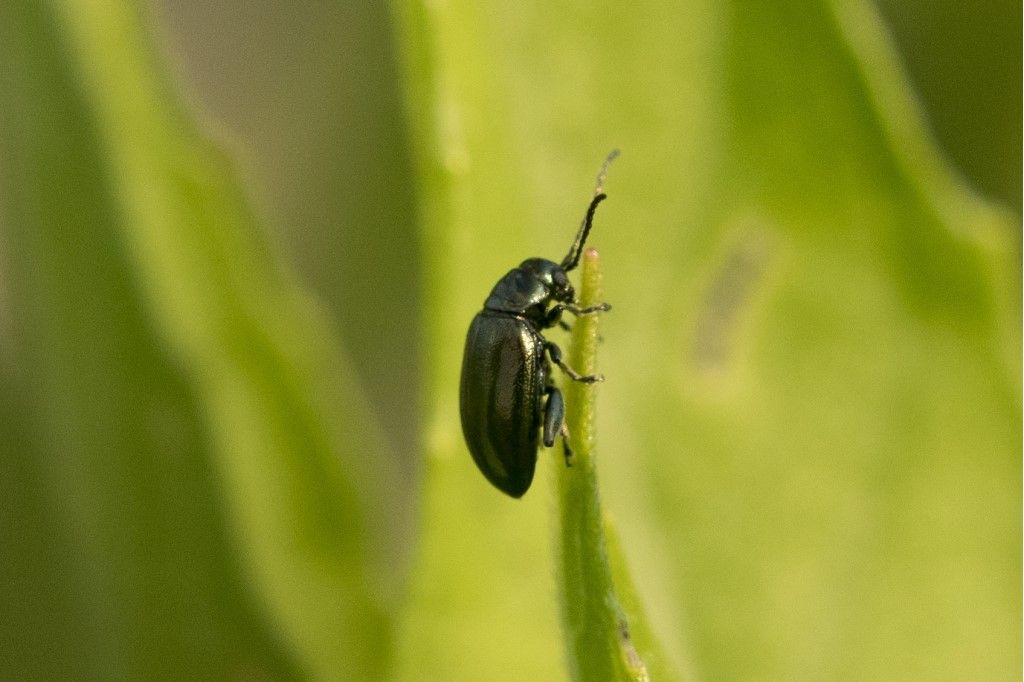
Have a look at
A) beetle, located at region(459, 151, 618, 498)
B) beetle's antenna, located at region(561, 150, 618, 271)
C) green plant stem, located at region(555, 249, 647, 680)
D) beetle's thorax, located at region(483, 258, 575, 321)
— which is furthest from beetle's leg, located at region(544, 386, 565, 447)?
green plant stem, located at region(555, 249, 647, 680)

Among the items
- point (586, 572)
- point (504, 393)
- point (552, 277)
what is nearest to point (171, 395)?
point (504, 393)

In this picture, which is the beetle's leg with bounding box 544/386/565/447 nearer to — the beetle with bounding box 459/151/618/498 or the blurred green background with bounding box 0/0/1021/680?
the beetle with bounding box 459/151/618/498

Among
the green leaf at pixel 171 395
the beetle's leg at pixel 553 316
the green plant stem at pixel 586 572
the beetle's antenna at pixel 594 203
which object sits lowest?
the green plant stem at pixel 586 572

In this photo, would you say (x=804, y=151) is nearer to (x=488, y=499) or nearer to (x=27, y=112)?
(x=488, y=499)

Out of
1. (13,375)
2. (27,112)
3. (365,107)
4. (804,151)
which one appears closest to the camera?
(804,151)

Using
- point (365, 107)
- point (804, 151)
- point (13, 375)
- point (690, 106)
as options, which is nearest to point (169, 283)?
point (13, 375)

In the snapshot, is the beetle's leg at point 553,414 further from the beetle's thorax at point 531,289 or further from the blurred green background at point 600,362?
the blurred green background at point 600,362

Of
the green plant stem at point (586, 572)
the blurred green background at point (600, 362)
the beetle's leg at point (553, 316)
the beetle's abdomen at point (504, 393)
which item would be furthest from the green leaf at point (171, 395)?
the beetle's leg at point (553, 316)

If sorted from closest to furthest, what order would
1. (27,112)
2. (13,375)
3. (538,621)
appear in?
(538,621) → (27,112) → (13,375)
